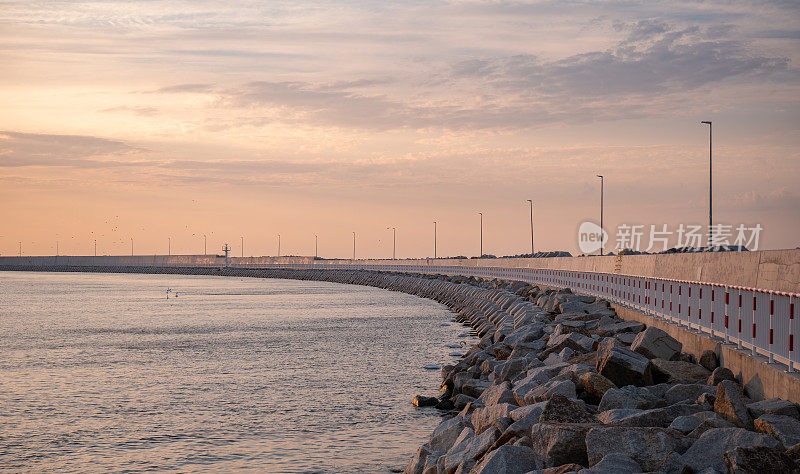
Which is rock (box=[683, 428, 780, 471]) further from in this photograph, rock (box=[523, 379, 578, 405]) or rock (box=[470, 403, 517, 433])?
Answer: rock (box=[523, 379, 578, 405])

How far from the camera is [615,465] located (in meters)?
7.67

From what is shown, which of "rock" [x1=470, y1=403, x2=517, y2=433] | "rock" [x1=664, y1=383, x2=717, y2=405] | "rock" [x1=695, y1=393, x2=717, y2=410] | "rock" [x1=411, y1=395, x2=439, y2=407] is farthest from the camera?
"rock" [x1=411, y1=395, x2=439, y2=407]

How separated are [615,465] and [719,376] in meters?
4.64

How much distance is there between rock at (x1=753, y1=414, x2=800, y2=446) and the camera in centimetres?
824

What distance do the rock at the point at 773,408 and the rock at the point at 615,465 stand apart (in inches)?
93.5

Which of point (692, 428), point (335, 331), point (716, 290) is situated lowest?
point (335, 331)

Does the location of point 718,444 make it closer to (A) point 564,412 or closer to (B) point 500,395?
(A) point 564,412

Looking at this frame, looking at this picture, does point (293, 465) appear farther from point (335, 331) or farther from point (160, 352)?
point (335, 331)

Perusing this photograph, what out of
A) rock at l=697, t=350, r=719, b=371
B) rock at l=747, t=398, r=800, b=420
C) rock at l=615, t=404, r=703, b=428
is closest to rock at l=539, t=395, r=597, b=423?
rock at l=615, t=404, r=703, b=428

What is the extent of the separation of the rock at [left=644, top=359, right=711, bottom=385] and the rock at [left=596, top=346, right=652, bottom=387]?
119 mm

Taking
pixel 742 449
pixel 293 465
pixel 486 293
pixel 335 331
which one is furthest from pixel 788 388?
pixel 486 293

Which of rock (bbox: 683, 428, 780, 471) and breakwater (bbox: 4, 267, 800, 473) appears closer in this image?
rock (bbox: 683, 428, 780, 471)

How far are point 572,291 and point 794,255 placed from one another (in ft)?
49.4

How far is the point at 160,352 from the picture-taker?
91.4 feet
